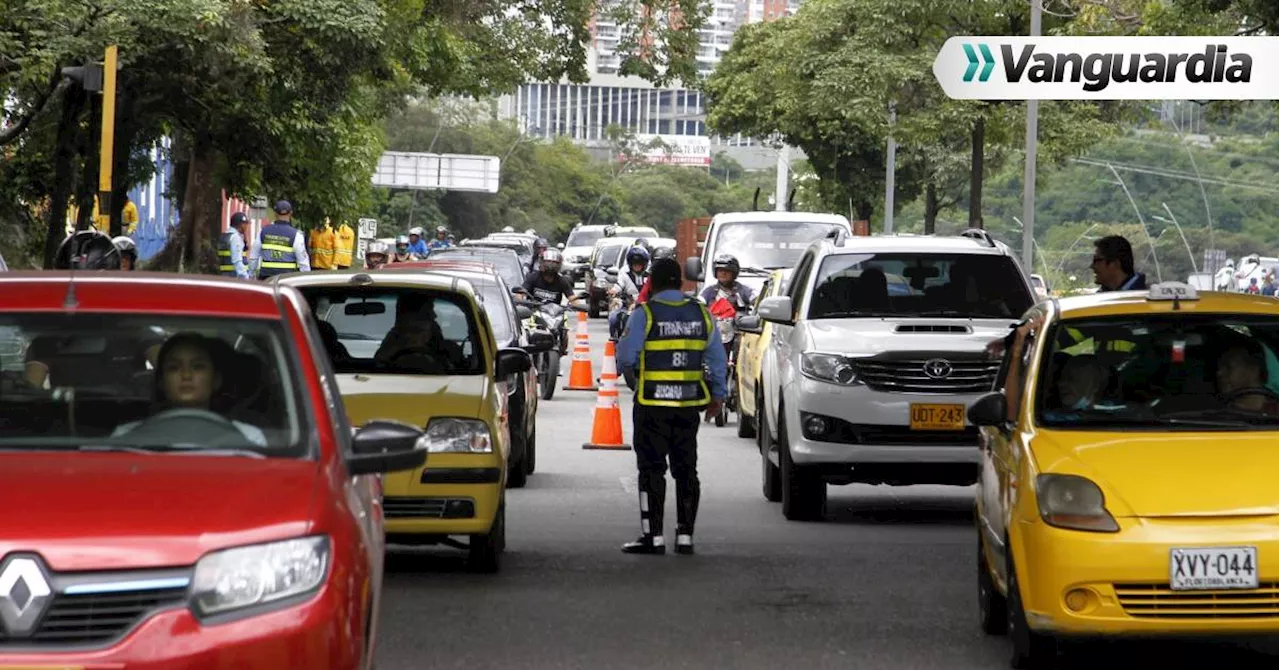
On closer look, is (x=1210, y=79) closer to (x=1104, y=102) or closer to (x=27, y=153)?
(x=27, y=153)

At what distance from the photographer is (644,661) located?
9.38 meters

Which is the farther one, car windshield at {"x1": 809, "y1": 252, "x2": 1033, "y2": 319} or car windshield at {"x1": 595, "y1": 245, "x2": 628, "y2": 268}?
car windshield at {"x1": 595, "y1": 245, "x2": 628, "y2": 268}

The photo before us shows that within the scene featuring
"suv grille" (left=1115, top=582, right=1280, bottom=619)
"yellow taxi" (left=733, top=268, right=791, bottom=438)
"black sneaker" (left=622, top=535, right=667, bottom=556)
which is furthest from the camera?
"yellow taxi" (left=733, top=268, right=791, bottom=438)

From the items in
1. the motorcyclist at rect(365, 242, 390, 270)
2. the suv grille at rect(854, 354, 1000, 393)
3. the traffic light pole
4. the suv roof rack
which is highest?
the traffic light pole

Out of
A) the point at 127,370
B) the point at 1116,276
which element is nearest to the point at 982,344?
the point at 1116,276

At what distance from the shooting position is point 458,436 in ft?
38.8

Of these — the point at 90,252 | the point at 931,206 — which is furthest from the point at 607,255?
the point at 90,252

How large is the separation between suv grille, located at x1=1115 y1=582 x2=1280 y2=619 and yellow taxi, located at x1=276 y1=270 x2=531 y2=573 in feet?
13.7

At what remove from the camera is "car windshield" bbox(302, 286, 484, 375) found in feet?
41.8

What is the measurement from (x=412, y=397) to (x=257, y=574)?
239 inches

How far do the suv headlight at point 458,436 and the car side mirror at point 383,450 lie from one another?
462 cm

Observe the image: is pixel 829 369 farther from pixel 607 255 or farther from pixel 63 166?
pixel 607 255

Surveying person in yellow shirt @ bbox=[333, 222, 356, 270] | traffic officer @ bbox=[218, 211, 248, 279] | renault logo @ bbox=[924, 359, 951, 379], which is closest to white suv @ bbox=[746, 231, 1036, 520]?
renault logo @ bbox=[924, 359, 951, 379]

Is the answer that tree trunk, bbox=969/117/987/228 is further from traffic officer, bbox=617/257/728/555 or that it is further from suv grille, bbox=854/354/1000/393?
traffic officer, bbox=617/257/728/555
